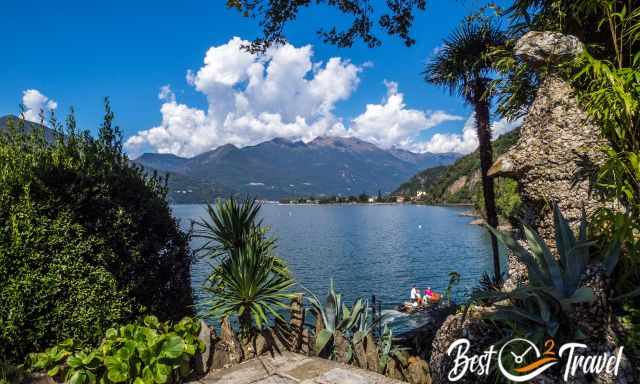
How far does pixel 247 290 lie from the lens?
5.12 metres

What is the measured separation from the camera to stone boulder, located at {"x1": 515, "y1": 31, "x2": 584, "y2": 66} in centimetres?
459

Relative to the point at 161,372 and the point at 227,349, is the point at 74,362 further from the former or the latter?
the point at 227,349

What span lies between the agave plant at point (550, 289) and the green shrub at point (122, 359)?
3.17 m

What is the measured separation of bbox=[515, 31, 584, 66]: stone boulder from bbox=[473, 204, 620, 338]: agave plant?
2138 millimetres

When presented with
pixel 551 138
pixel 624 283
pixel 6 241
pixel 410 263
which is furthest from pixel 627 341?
pixel 410 263

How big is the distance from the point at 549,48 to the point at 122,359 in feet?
19.1

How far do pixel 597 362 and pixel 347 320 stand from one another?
10.5 ft

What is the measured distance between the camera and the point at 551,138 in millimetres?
4504

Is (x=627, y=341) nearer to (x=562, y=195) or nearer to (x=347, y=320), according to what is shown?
(x=562, y=195)

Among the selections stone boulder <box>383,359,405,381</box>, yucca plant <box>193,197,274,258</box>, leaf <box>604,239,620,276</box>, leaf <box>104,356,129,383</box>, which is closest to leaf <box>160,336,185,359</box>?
leaf <box>104,356,129,383</box>

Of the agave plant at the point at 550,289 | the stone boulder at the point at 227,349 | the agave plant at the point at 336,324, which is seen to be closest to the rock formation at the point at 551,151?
the agave plant at the point at 550,289

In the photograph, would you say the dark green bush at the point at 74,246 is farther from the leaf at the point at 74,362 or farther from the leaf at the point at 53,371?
the leaf at the point at 74,362

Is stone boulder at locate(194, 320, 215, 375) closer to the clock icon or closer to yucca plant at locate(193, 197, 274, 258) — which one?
yucca plant at locate(193, 197, 274, 258)

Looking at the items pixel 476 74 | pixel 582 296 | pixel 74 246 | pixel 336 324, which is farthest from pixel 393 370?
pixel 476 74
